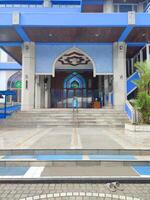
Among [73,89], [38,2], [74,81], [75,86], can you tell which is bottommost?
[73,89]

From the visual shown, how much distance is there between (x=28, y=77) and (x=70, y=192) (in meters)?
17.1

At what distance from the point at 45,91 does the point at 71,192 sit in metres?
23.6

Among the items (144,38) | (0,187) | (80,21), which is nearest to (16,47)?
(80,21)

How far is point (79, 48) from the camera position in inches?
847

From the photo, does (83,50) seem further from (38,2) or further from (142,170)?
(142,170)

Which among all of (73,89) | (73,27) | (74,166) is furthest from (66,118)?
(73,89)

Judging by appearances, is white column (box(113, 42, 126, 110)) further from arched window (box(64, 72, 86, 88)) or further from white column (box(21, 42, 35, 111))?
arched window (box(64, 72, 86, 88))

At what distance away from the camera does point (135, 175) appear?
18.4 ft

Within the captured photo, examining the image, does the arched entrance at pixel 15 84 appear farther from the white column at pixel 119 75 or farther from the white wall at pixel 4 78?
the white column at pixel 119 75

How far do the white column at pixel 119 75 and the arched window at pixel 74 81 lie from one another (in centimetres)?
849

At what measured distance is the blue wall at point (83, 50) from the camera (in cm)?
2138

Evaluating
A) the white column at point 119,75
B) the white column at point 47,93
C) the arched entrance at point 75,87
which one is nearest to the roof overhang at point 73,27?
the white column at point 119,75

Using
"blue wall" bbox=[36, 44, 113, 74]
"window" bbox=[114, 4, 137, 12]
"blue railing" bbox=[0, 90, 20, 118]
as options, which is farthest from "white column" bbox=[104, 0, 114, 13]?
"blue railing" bbox=[0, 90, 20, 118]

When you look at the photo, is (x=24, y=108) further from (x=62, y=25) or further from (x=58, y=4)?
(x=58, y=4)
